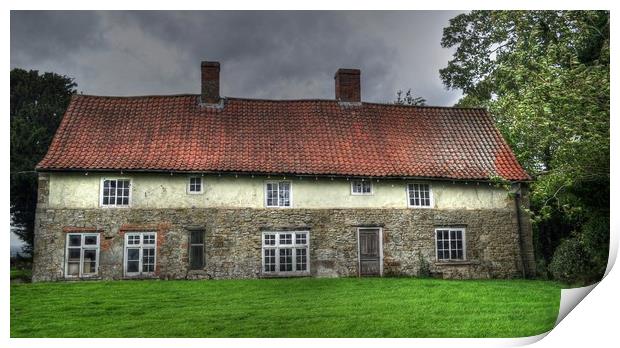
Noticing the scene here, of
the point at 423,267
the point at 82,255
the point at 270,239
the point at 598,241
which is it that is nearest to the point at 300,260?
the point at 270,239

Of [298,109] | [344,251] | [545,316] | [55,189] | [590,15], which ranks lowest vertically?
[545,316]

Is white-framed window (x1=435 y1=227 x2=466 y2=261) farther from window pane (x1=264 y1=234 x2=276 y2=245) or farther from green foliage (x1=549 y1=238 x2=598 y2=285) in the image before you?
window pane (x1=264 y1=234 x2=276 y2=245)

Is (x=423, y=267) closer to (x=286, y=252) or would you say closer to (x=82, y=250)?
(x=286, y=252)

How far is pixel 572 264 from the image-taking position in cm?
1678

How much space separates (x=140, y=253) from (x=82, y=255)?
5.10ft

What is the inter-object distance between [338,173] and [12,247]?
29.2ft

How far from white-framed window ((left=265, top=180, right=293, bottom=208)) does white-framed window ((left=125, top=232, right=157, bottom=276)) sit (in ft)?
11.2

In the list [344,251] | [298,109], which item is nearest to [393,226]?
[344,251]

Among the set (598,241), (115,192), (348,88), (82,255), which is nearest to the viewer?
(598,241)

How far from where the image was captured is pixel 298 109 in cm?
2023

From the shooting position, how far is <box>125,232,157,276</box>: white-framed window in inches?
669
